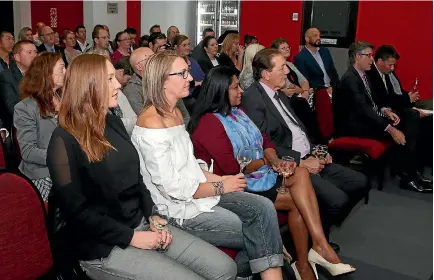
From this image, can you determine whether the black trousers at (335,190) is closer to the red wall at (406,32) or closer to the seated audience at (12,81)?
the seated audience at (12,81)

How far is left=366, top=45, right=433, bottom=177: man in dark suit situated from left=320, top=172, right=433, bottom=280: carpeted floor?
0.85 metres

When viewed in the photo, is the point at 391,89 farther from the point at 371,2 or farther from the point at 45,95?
the point at 45,95

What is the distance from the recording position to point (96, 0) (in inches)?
404

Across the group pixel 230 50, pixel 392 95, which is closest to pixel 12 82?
pixel 230 50

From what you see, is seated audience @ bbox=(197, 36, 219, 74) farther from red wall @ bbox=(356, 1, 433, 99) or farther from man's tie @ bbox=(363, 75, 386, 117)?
red wall @ bbox=(356, 1, 433, 99)

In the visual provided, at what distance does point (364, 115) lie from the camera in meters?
4.62

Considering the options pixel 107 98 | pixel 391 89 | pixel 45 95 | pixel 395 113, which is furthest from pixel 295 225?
pixel 391 89

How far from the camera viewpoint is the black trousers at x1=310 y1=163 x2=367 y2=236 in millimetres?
3049

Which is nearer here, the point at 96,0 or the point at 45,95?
the point at 45,95

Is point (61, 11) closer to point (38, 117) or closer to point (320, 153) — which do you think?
point (38, 117)

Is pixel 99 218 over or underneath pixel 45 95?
underneath

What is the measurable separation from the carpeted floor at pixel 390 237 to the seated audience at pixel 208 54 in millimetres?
2990

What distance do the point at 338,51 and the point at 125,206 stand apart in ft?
21.8

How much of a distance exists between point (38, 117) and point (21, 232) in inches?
46.1
